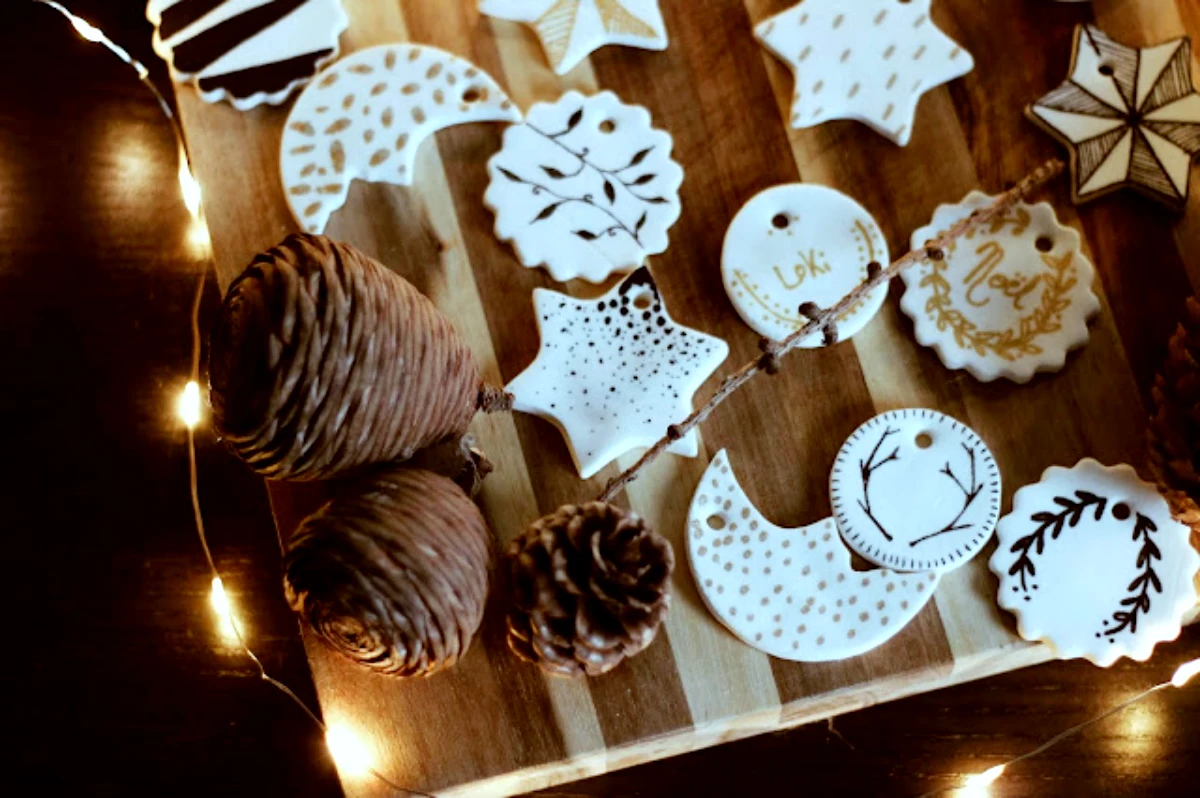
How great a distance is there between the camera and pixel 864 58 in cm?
72

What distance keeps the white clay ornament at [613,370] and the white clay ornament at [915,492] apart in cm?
9

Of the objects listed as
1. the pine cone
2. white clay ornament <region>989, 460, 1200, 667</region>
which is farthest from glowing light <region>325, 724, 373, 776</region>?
white clay ornament <region>989, 460, 1200, 667</region>

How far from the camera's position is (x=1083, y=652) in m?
0.66

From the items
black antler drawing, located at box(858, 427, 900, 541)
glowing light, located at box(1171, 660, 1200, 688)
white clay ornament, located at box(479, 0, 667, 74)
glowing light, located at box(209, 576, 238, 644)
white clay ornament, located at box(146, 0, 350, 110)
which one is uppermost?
white clay ornament, located at box(146, 0, 350, 110)

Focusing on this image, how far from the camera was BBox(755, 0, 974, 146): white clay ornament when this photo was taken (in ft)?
2.33

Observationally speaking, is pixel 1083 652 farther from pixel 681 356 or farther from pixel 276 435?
pixel 276 435

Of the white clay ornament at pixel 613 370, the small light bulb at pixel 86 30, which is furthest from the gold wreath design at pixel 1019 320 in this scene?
the small light bulb at pixel 86 30

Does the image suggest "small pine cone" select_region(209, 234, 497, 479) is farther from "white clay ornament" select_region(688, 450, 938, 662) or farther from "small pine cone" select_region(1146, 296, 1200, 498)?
"small pine cone" select_region(1146, 296, 1200, 498)

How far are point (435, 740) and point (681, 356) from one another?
256 millimetres

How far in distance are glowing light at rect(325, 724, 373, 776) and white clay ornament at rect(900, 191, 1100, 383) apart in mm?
395

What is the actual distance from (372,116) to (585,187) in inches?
5.4

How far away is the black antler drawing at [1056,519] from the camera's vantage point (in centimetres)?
66

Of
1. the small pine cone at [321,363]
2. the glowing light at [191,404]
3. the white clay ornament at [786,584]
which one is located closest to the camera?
the small pine cone at [321,363]

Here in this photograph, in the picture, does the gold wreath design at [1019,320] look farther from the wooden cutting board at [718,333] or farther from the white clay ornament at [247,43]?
the white clay ornament at [247,43]
